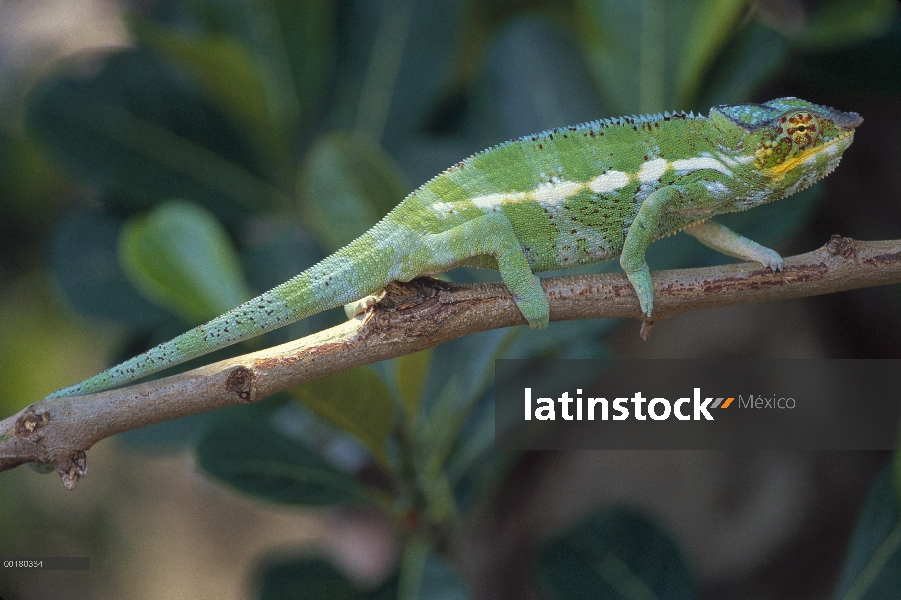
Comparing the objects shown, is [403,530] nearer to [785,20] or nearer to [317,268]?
[317,268]

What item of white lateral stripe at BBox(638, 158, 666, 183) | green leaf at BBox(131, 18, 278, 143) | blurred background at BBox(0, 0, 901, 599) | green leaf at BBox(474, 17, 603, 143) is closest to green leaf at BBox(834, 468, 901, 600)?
blurred background at BBox(0, 0, 901, 599)

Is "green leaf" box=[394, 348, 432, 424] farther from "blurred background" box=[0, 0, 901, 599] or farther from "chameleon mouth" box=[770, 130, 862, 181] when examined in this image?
"chameleon mouth" box=[770, 130, 862, 181]

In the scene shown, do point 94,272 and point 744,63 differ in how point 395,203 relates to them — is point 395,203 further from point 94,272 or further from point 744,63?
point 94,272

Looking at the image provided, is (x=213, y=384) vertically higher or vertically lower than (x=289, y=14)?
lower

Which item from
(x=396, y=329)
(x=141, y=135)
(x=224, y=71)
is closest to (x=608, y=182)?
(x=396, y=329)

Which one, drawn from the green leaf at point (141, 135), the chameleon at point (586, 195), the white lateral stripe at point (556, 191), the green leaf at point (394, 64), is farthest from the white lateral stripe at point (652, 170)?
the green leaf at point (141, 135)

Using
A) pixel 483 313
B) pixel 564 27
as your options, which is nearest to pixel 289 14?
pixel 564 27
